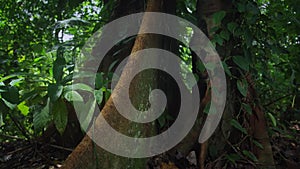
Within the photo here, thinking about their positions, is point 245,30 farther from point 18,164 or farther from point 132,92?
point 18,164

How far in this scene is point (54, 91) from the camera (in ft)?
4.43

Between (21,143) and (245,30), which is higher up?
(245,30)

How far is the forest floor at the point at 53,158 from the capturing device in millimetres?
1804

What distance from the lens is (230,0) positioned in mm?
2076

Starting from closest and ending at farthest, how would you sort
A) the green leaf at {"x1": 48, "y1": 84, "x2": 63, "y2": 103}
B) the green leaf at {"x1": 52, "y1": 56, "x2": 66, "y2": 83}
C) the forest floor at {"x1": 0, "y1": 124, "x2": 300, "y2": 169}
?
1. the green leaf at {"x1": 48, "y1": 84, "x2": 63, "y2": 103}
2. the green leaf at {"x1": 52, "y1": 56, "x2": 66, "y2": 83}
3. the forest floor at {"x1": 0, "y1": 124, "x2": 300, "y2": 169}

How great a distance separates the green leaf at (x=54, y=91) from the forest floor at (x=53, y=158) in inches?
25.4

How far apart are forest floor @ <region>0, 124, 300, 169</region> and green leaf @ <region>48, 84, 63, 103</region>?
25.4 inches

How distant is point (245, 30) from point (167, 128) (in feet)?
2.34

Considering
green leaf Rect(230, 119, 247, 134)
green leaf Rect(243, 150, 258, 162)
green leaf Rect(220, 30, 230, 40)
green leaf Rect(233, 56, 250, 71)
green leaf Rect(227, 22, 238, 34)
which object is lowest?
green leaf Rect(243, 150, 258, 162)

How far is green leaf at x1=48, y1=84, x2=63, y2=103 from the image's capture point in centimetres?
133

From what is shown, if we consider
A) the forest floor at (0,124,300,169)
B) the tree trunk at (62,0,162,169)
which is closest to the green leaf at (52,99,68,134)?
the tree trunk at (62,0,162,169)

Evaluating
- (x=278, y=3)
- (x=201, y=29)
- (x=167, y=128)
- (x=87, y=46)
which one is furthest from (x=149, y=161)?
(x=278, y=3)

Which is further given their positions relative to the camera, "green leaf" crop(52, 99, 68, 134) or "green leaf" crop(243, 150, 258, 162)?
"green leaf" crop(243, 150, 258, 162)

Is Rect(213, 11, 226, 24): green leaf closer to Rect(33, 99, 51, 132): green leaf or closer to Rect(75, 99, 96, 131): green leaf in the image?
Rect(75, 99, 96, 131): green leaf
